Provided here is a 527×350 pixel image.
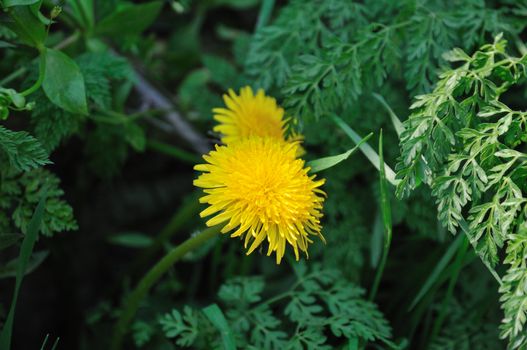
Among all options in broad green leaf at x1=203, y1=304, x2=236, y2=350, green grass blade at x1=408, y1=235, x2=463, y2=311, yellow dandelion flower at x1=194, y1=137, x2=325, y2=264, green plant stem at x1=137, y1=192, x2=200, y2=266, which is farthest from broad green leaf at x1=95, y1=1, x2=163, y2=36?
green grass blade at x1=408, y1=235, x2=463, y2=311

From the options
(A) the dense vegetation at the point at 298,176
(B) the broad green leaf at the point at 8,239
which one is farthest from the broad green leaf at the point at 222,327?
(B) the broad green leaf at the point at 8,239

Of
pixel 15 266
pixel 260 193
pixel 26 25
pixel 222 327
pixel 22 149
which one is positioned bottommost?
pixel 222 327

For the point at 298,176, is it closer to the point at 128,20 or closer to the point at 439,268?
the point at 439,268

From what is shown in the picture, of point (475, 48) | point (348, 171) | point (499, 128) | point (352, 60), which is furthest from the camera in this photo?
point (348, 171)

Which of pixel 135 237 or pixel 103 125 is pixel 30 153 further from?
pixel 135 237

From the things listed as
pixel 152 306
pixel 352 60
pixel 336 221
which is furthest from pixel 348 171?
pixel 152 306

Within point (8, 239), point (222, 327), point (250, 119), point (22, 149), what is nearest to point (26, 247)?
point (8, 239)

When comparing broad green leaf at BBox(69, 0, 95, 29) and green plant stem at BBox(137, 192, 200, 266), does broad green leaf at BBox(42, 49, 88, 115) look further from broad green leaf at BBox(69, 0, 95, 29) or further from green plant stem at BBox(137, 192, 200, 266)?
green plant stem at BBox(137, 192, 200, 266)
